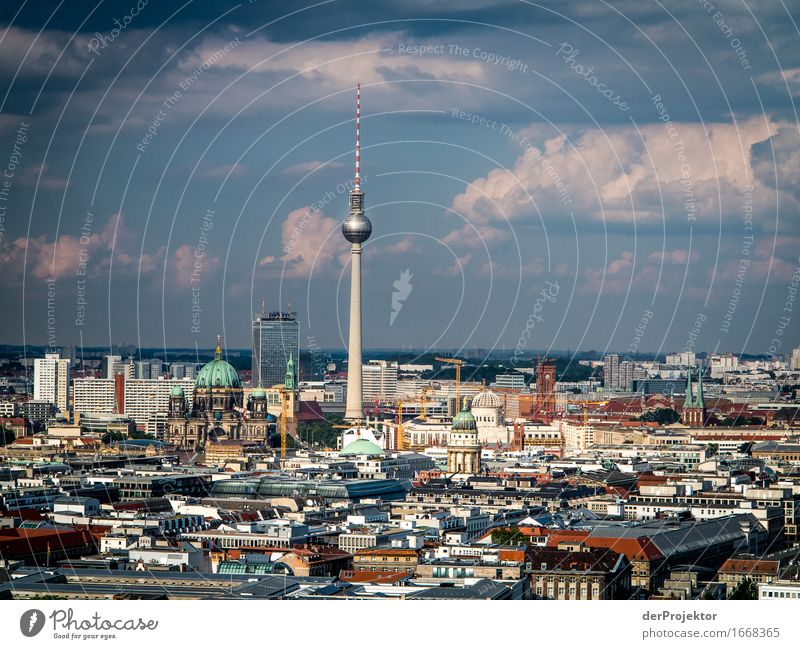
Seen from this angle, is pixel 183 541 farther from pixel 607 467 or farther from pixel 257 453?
pixel 257 453

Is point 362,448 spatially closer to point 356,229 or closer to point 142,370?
point 356,229

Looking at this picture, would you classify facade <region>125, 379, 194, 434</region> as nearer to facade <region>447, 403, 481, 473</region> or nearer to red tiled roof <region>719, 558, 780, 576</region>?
facade <region>447, 403, 481, 473</region>

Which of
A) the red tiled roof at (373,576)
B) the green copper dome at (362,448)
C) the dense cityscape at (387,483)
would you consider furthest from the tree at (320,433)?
the red tiled roof at (373,576)

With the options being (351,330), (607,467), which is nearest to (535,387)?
(351,330)

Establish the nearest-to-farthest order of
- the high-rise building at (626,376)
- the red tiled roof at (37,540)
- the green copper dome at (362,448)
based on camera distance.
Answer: the red tiled roof at (37,540), the green copper dome at (362,448), the high-rise building at (626,376)

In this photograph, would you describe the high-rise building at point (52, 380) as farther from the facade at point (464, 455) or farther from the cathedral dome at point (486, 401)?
the facade at point (464, 455)
